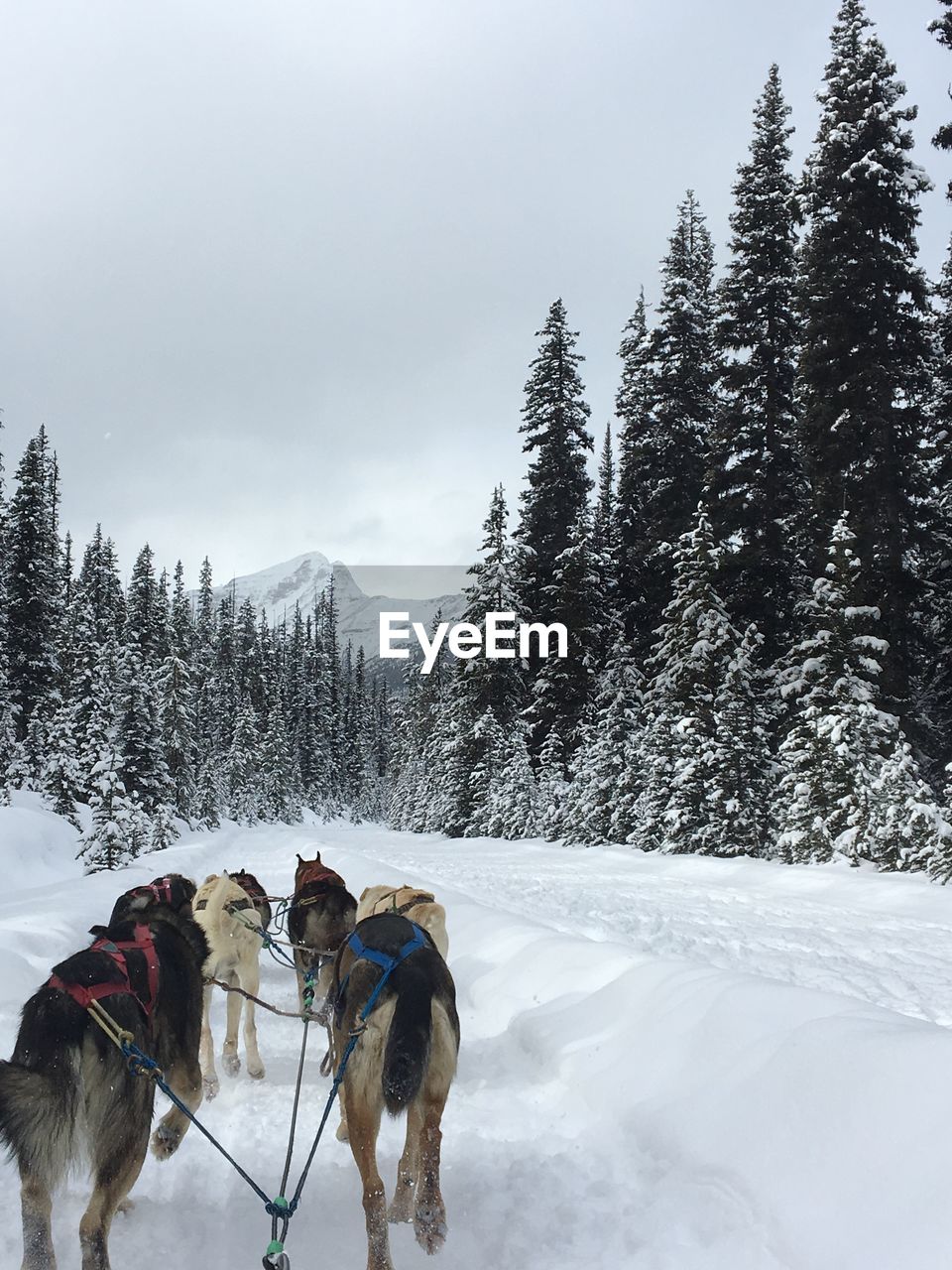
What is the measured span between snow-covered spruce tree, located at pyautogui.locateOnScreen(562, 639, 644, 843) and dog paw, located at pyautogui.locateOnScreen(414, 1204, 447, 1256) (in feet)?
67.3

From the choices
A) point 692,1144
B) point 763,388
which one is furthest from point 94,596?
point 692,1144

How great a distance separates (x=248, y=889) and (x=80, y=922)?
184 centimetres

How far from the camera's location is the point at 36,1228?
2619 mm

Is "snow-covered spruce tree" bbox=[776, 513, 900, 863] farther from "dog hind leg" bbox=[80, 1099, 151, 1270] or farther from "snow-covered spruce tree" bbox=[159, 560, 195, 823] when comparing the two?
"snow-covered spruce tree" bbox=[159, 560, 195, 823]

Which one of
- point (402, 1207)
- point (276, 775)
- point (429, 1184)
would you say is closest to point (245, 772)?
point (276, 775)

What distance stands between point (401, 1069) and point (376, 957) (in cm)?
51

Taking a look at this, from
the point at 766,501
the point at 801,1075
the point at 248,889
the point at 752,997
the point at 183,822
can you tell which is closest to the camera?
the point at 801,1075

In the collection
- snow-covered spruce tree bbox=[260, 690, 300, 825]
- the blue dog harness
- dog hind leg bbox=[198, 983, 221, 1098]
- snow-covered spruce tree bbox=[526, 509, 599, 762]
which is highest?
snow-covered spruce tree bbox=[526, 509, 599, 762]

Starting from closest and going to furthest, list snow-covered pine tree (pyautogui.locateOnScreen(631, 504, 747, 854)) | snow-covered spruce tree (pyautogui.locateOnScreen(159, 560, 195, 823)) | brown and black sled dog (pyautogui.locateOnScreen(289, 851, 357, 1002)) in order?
1. brown and black sled dog (pyautogui.locateOnScreen(289, 851, 357, 1002))
2. snow-covered pine tree (pyautogui.locateOnScreen(631, 504, 747, 854))
3. snow-covered spruce tree (pyautogui.locateOnScreen(159, 560, 195, 823))

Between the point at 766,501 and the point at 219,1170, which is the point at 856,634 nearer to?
the point at 766,501

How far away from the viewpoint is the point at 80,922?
305 inches

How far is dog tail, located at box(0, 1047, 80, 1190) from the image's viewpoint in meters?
2.51

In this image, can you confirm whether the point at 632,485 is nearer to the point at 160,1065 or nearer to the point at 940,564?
the point at 940,564

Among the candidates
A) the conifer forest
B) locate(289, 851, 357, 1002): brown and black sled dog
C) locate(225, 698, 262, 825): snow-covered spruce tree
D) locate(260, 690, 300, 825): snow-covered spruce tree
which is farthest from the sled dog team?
locate(260, 690, 300, 825): snow-covered spruce tree
